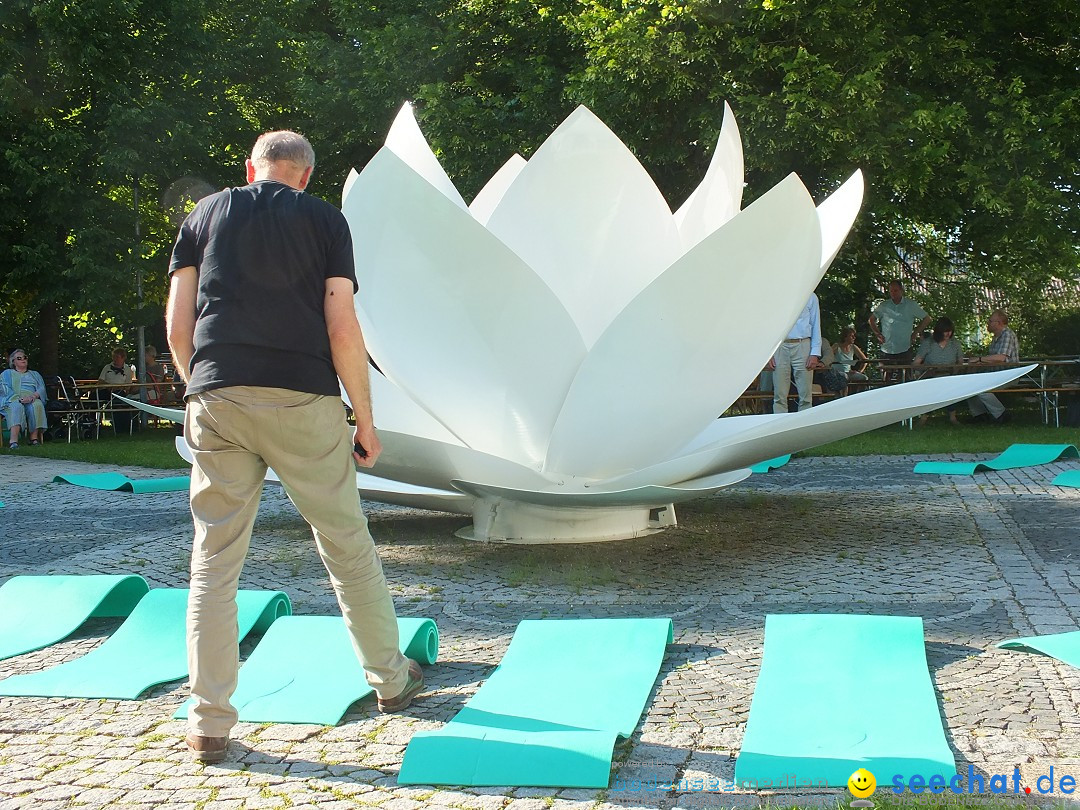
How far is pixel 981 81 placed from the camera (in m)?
13.6

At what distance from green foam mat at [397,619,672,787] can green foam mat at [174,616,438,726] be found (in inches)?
13.9

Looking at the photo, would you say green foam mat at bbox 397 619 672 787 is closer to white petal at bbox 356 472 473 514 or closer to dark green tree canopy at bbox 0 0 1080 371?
white petal at bbox 356 472 473 514

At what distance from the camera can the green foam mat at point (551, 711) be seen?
2783 millimetres

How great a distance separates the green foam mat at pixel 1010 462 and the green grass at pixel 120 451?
7.18 meters

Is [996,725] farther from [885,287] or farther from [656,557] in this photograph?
[885,287]

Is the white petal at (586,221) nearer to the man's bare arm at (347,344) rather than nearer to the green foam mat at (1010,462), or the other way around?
the man's bare arm at (347,344)

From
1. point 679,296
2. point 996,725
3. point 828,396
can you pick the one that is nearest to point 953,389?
point 679,296

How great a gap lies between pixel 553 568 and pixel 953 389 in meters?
2.31

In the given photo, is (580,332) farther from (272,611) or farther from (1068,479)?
(1068,479)

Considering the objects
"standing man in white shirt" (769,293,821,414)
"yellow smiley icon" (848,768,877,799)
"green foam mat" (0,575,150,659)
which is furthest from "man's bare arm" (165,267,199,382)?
"standing man in white shirt" (769,293,821,414)

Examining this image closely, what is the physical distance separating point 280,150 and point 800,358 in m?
8.80

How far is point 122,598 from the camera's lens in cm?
465

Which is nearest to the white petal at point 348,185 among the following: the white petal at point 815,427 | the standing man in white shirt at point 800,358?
the white petal at point 815,427

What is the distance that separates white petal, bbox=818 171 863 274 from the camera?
610 centimetres
